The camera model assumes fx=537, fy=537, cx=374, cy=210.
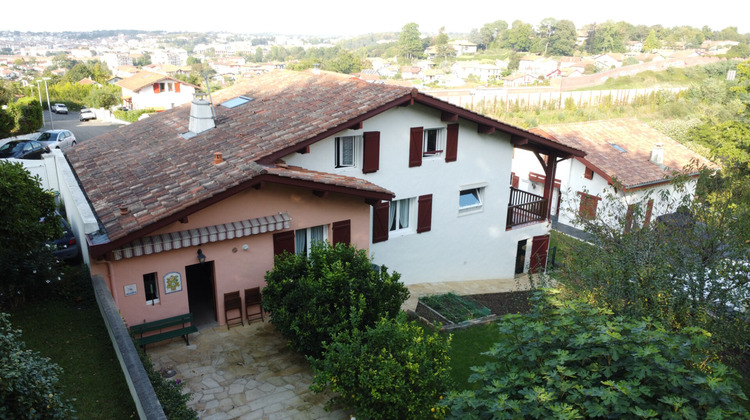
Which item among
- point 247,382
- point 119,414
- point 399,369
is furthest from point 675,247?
point 119,414

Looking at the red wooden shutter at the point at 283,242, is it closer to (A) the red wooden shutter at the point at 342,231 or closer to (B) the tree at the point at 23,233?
(A) the red wooden shutter at the point at 342,231

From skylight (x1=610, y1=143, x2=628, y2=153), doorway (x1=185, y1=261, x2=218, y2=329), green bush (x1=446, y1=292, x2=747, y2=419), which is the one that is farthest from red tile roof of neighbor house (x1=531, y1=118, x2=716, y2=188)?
green bush (x1=446, y1=292, x2=747, y2=419)

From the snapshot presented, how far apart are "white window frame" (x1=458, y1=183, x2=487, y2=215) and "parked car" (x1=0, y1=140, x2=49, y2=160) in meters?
21.7

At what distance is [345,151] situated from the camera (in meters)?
15.5

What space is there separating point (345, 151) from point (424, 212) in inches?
135

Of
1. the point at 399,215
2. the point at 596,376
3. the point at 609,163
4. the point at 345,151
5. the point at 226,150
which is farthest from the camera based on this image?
the point at 609,163

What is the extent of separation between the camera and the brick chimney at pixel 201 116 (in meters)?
16.0

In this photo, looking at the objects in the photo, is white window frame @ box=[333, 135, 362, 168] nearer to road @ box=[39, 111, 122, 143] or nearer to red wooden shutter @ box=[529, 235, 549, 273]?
red wooden shutter @ box=[529, 235, 549, 273]

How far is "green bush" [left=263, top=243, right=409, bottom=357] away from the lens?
10180 millimetres

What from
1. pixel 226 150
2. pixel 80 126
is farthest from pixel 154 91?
pixel 226 150

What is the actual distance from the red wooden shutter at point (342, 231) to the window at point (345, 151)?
2466 millimetres


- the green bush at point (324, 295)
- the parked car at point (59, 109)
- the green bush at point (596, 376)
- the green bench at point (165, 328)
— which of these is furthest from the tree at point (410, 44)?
the green bush at point (596, 376)

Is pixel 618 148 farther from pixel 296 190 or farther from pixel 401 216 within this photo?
pixel 296 190

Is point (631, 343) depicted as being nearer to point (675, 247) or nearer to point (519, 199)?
point (675, 247)
